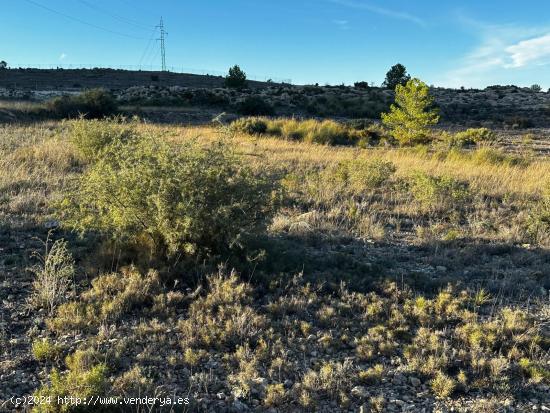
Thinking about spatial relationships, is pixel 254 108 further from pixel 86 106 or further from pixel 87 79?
pixel 87 79

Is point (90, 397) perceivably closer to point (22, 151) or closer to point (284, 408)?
point (284, 408)

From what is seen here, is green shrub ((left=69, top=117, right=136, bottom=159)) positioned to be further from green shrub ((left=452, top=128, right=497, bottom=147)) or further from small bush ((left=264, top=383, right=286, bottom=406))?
green shrub ((left=452, top=128, right=497, bottom=147))

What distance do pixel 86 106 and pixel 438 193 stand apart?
20.2 meters

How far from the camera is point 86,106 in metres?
23.4

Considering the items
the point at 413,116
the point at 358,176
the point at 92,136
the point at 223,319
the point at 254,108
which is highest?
the point at 254,108

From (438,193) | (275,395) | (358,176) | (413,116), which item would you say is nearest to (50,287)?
(275,395)

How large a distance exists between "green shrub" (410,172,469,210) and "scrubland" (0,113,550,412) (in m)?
0.06

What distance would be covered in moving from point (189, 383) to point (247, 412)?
48cm

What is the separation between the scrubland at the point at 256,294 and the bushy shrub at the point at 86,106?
16315mm

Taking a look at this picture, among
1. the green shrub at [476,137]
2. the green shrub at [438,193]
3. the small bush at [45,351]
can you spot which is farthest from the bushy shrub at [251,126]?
the small bush at [45,351]

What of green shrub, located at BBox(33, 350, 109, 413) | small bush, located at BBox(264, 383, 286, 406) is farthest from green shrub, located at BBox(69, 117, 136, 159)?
small bush, located at BBox(264, 383, 286, 406)

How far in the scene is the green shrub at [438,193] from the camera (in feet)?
26.2

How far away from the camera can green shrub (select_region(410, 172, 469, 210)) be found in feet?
26.2

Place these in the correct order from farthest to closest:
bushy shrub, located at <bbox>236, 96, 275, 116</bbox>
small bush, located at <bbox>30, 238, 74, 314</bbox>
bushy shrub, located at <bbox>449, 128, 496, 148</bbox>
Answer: bushy shrub, located at <bbox>236, 96, 275, 116</bbox>, bushy shrub, located at <bbox>449, 128, 496, 148</bbox>, small bush, located at <bbox>30, 238, 74, 314</bbox>
